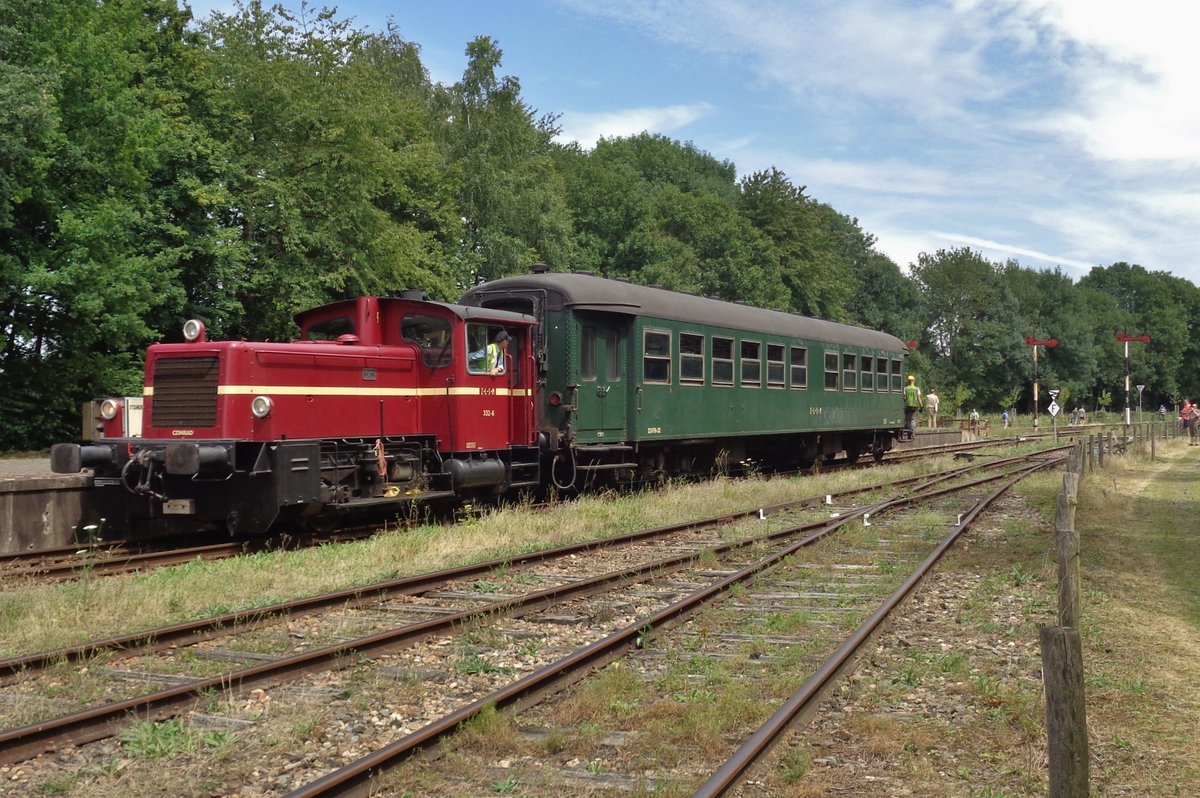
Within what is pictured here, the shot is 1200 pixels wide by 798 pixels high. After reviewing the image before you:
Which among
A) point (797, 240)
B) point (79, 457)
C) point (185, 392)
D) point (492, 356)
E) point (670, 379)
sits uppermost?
point (797, 240)

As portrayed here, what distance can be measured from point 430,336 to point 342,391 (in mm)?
1671

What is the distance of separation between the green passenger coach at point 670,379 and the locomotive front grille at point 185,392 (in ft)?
16.4

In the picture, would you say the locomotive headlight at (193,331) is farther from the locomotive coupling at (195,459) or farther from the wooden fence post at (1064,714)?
the wooden fence post at (1064,714)

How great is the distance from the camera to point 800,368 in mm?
22609

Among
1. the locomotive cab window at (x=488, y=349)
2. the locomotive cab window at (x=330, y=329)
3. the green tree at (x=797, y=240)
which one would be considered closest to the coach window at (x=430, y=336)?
the locomotive cab window at (x=488, y=349)

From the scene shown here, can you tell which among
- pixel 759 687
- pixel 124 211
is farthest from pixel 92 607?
pixel 124 211

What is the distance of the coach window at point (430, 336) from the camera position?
13.9 m

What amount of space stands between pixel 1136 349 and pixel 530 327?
333ft

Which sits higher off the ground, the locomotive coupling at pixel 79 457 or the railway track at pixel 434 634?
the locomotive coupling at pixel 79 457

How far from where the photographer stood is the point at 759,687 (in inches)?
261

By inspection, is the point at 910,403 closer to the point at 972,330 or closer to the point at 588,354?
the point at 588,354

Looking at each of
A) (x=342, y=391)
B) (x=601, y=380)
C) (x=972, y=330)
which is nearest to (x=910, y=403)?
(x=601, y=380)

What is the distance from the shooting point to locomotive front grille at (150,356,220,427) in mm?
11977

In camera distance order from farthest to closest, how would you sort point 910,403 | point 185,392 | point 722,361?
point 910,403 → point 722,361 → point 185,392
